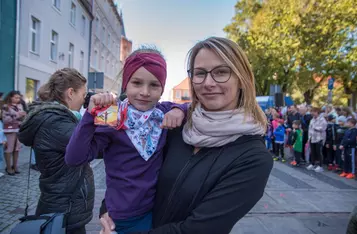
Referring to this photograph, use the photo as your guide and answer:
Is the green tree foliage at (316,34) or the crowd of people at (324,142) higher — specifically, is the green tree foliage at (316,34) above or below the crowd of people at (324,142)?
above

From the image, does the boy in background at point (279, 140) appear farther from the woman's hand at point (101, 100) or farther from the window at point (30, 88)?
the window at point (30, 88)

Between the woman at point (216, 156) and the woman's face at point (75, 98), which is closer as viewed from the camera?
the woman at point (216, 156)

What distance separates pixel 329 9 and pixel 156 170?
49.4ft

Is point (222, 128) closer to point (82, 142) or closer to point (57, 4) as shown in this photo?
point (82, 142)

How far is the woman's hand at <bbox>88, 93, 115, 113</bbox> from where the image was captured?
1.29m

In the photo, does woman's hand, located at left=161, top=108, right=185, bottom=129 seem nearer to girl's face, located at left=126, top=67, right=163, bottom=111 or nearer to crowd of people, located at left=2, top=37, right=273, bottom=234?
crowd of people, located at left=2, top=37, right=273, bottom=234

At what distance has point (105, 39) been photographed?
26.9 m

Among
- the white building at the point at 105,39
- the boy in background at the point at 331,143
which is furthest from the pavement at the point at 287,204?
the white building at the point at 105,39

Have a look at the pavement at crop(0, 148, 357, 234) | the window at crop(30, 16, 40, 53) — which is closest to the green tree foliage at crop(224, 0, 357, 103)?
the pavement at crop(0, 148, 357, 234)

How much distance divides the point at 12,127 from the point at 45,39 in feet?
26.9

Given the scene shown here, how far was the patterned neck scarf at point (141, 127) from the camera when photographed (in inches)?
55.2

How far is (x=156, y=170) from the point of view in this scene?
1421 millimetres

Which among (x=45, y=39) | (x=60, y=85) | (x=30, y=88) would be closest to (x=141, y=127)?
(x=60, y=85)

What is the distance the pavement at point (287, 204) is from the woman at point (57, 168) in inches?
70.9
